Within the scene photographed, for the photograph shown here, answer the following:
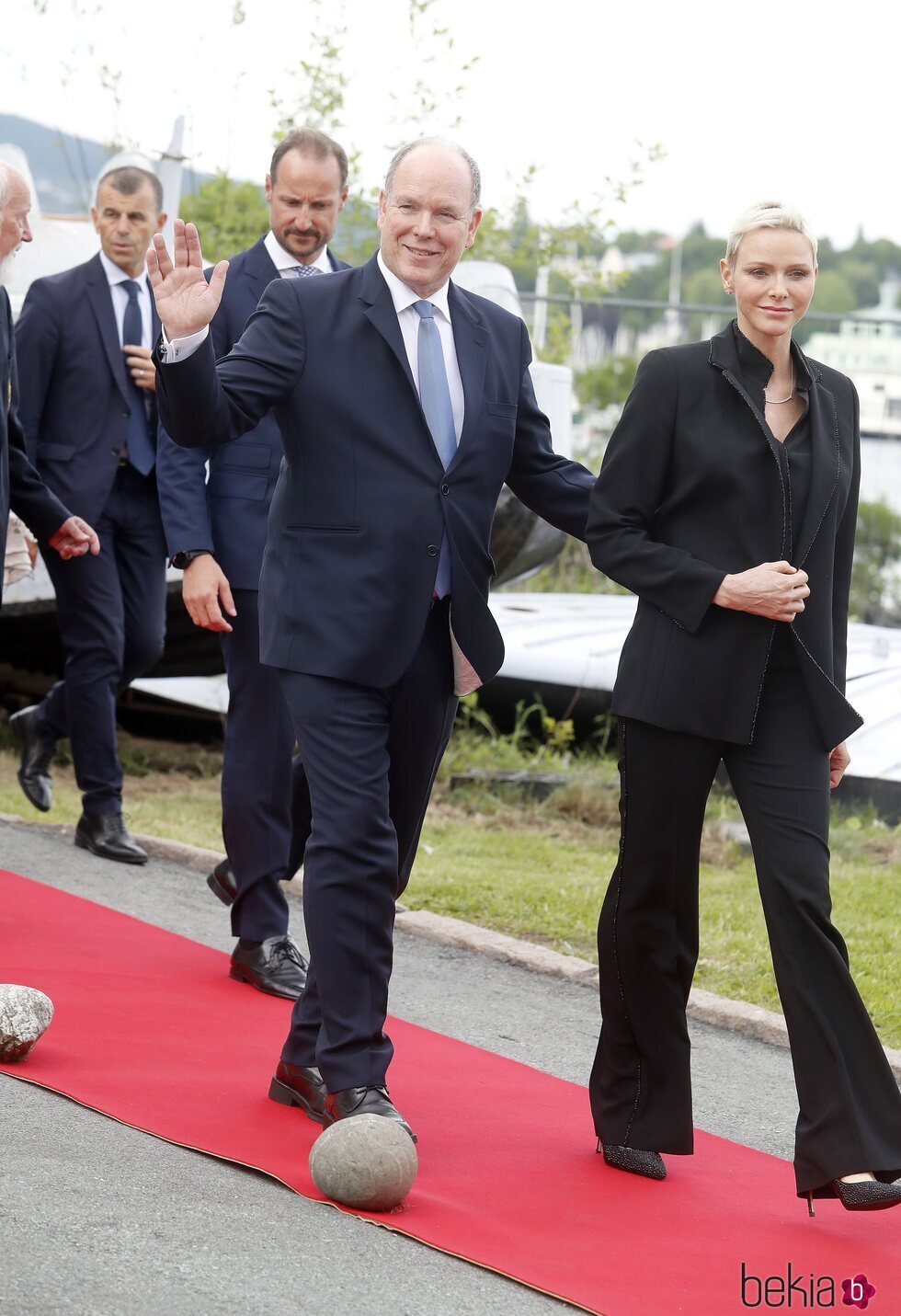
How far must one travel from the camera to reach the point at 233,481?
463cm

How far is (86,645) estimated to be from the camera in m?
6.20

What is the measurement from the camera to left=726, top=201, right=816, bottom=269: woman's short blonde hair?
3.37 m

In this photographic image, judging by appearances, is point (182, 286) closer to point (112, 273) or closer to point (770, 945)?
point (770, 945)

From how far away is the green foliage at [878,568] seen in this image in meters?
20.3

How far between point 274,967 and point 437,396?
1.79 m

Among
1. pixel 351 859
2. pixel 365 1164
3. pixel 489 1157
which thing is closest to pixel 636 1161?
pixel 489 1157

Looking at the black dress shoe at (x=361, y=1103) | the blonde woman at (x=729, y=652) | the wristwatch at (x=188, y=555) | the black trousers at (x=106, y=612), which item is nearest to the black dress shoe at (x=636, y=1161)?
the blonde woman at (x=729, y=652)

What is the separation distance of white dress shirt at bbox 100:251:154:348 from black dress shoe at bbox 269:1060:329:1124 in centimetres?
334

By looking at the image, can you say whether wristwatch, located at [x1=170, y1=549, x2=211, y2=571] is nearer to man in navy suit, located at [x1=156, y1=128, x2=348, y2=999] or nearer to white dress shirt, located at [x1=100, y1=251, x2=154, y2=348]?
man in navy suit, located at [x1=156, y1=128, x2=348, y2=999]

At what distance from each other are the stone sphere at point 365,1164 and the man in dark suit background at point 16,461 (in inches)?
100

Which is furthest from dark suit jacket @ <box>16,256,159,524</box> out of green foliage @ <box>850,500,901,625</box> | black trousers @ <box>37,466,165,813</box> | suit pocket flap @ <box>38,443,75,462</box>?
green foliage @ <box>850,500,901,625</box>

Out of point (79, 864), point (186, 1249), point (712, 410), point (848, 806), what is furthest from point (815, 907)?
point (848, 806)

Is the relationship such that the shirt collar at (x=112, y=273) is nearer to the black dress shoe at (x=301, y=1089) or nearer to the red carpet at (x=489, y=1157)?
the red carpet at (x=489, y=1157)

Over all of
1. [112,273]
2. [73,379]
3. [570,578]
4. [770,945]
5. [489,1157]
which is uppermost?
[112,273]
